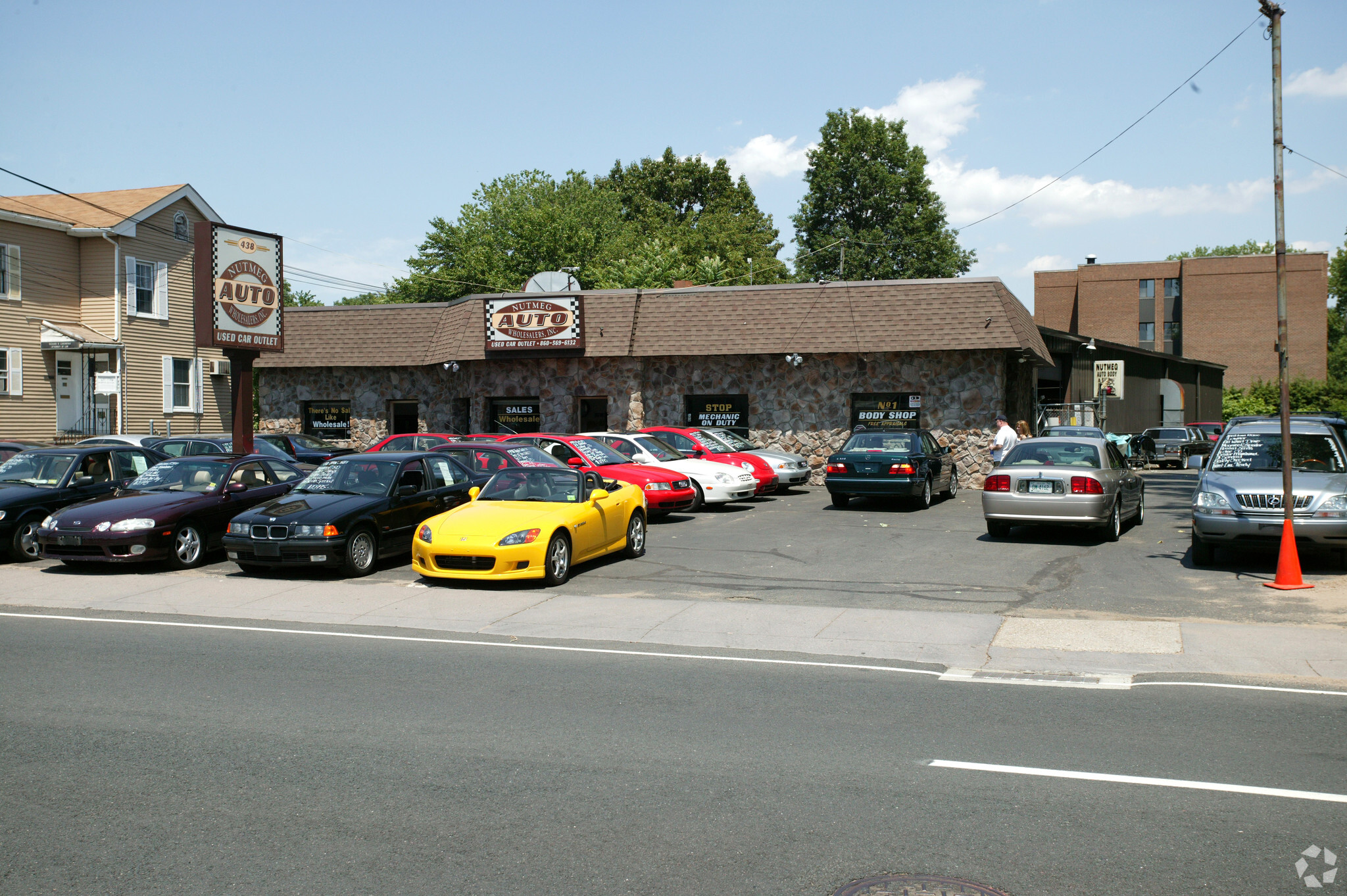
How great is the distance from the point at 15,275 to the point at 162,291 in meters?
4.44

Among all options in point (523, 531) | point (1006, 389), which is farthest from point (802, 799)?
point (1006, 389)

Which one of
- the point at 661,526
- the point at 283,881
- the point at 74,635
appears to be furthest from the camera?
the point at 661,526

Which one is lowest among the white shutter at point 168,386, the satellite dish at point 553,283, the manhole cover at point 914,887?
the manhole cover at point 914,887

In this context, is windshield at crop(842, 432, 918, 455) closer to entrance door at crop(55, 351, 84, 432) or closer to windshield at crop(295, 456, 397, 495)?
windshield at crop(295, 456, 397, 495)

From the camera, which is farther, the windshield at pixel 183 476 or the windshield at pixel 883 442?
the windshield at pixel 883 442

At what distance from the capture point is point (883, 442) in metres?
20.6

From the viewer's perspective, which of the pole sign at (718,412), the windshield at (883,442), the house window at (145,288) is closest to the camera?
the windshield at (883,442)

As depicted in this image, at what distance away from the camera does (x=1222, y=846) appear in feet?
14.7

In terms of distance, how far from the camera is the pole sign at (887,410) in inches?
1034

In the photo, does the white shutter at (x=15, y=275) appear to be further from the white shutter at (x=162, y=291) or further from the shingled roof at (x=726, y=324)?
the shingled roof at (x=726, y=324)

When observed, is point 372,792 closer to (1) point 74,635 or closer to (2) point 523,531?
(1) point 74,635

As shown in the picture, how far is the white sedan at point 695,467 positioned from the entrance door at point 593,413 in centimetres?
778

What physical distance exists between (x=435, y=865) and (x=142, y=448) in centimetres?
1421

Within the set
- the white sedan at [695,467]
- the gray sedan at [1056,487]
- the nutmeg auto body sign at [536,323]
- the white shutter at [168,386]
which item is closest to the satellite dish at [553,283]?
the nutmeg auto body sign at [536,323]
